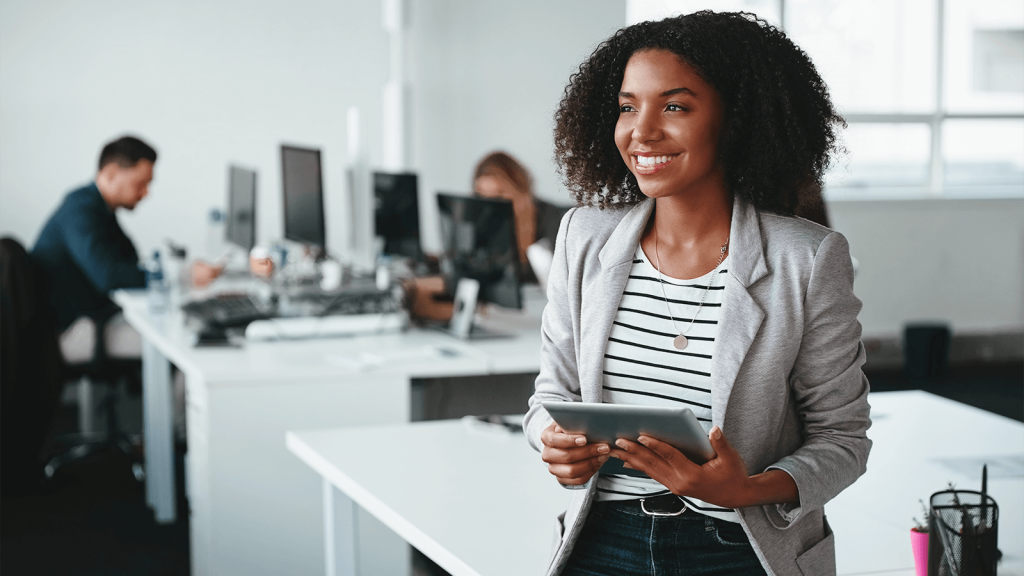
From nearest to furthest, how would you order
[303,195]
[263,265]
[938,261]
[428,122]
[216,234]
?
[263,265]
[303,195]
[216,234]
[428,122]
[938,261]

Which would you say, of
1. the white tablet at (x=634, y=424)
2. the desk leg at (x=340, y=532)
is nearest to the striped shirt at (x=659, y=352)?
the white tablet at (x=634, y=424)

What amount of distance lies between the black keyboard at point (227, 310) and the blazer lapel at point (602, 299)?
77.5 inches

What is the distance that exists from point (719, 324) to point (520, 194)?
3008mm

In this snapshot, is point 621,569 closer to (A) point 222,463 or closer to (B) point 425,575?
(B) point 425,575

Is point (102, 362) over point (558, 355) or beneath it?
beneath

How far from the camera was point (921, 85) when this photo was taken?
20.7 ft

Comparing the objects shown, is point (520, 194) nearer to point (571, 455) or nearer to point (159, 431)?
point (159, 431)

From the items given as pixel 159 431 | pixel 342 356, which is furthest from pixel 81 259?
pixel 342 356

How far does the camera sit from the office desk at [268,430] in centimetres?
256

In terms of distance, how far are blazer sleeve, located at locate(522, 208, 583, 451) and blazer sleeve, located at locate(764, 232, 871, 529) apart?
30 centimetres

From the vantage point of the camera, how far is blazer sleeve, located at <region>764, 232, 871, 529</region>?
4.00 ft

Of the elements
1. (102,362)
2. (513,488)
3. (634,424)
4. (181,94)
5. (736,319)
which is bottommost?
(102,362)

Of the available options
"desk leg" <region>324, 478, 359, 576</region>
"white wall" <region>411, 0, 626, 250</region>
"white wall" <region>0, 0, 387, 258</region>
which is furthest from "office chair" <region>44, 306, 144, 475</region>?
"desk leg" <region>324, 478, 359, 576</region>

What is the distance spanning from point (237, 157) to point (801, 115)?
4.44 m
